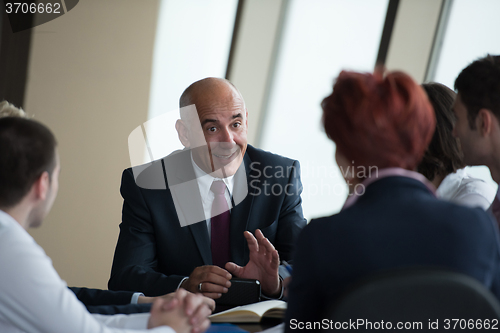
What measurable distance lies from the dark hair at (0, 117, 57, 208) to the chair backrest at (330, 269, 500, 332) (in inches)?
31.7

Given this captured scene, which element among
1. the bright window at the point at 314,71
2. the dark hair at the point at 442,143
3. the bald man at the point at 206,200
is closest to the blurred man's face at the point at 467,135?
the dark hair at the point at 442,143

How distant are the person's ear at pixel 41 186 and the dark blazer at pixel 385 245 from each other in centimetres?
66

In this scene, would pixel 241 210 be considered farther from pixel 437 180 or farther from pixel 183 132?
pixel 437 180

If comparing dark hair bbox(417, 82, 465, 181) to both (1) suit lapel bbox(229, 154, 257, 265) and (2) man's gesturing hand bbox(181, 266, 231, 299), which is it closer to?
(1) suit lapel bbox(229, 154, 257, 265)

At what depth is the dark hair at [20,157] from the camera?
1.10 metres

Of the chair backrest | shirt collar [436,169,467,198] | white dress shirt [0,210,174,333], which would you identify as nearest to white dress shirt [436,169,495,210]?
shirt collar [436,169,467,198]

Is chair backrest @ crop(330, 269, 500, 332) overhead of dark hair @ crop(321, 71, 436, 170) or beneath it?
beneath

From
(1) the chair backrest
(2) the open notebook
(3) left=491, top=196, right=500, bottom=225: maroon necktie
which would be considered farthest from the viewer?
(3) left=491, top=196, right=500, bottom=225: maroon necktie

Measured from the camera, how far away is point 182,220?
2.15 meters

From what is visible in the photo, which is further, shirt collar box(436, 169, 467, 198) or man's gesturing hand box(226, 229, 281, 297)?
shirt collar box(436, 169, 467, 198)

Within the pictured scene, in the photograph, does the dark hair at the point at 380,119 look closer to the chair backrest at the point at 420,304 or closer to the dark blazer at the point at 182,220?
the chair backrest at the point at 420,304

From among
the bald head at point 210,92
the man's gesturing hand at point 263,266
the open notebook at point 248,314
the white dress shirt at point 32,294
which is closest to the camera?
the white dress shirt at point 32,294

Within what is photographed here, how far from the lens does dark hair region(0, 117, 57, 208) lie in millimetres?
1102

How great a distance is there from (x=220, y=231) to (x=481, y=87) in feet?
4.14
